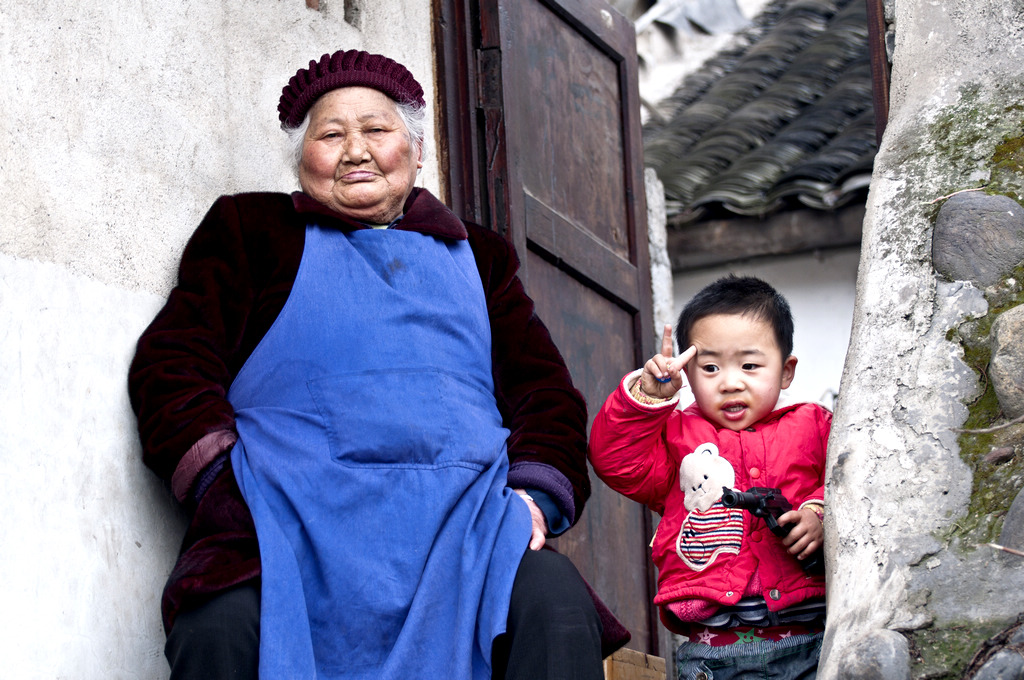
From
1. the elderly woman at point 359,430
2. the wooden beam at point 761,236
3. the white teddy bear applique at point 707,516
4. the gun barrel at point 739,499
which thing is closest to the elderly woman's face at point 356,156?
the elderly woman at point 359,430

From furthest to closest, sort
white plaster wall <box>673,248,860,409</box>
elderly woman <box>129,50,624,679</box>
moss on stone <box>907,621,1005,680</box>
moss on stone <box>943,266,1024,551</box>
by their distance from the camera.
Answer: white plaster wall <box>673,248,860,409</box> → elderly woman <box>129,50,624,679</box> → moss on stone <box>943,266,1024,551</box> → moss on stone <box>907,621,1005,680</box>

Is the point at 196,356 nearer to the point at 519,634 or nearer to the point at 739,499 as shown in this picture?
the point at 519,634

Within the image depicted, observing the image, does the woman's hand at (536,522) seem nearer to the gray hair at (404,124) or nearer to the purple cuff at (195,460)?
the purple cuff at (195,460)

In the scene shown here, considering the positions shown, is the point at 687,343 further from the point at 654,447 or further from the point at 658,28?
the point at 658,28

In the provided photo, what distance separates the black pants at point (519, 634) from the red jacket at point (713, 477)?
0.27 metres

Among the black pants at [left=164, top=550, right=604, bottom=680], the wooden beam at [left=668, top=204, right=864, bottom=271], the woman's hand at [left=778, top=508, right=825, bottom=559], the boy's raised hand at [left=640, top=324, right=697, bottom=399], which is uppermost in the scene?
the wooden beam at [left=668, top=204, right=864, bottom=271]

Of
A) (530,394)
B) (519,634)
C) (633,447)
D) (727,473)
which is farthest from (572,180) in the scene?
(519,634)

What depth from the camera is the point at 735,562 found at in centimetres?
247

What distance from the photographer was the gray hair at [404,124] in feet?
9.30

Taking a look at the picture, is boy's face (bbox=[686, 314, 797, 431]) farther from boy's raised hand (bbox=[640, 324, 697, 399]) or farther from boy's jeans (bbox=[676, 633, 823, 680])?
boy's jeans (bbox=[676, 633, 823, 680])

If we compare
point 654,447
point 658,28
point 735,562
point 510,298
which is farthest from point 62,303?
point 658,28

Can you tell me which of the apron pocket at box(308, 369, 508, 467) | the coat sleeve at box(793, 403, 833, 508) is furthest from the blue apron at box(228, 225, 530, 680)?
the coat sleeve at box(793, 403, 833, 508)

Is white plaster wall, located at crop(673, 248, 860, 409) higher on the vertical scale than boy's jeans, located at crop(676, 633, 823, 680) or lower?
higher

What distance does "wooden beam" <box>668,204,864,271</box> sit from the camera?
5.82 m
